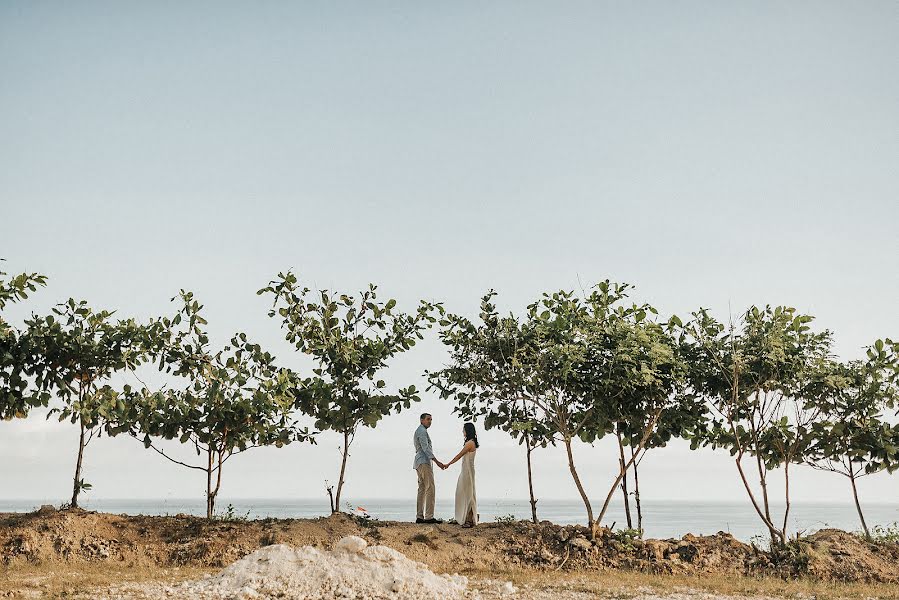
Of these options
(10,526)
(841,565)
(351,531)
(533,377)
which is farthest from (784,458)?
(10,526)

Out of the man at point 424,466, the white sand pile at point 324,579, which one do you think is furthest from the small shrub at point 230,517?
the white sand pile at point 324,579

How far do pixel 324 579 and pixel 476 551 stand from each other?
3.66 meters

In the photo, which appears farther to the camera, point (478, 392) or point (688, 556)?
point (478, 392)

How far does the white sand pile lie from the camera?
9.32 m

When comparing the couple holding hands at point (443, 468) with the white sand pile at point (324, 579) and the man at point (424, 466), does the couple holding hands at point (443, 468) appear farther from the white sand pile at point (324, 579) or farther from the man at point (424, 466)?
the white sand pile at point (324, 579)

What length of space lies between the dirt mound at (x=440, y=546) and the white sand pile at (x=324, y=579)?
1.97 m

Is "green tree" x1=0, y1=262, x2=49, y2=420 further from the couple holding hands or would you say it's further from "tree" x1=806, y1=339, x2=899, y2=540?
"tree" x1=806, y1=339, x2=899, y2=540

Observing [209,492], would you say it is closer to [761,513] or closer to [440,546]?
[440,546]

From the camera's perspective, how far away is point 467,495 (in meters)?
14.5

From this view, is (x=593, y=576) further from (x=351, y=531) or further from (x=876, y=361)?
(x=876, y=361)

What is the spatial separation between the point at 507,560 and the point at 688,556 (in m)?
3.07

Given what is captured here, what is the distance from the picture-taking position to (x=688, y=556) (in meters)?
13.1

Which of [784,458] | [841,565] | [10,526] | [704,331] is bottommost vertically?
[841,565]

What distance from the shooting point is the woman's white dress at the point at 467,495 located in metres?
14.4
